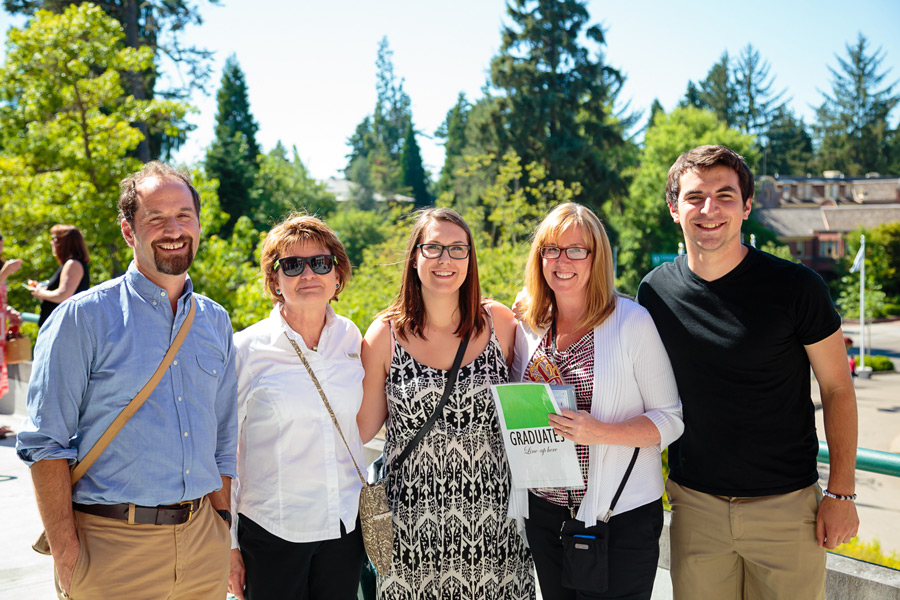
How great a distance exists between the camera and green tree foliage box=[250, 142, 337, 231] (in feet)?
134

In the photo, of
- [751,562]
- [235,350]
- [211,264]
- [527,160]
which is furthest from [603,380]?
[527,160]

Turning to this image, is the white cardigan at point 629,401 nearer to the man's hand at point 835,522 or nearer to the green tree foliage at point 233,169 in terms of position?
the man's hand at point 835,522

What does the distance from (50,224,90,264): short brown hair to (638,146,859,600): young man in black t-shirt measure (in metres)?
6.76

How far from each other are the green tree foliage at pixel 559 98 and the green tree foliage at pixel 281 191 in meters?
12.5

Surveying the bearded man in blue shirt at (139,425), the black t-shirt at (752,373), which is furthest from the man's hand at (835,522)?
the bearded man in blue shirt at (139,425)

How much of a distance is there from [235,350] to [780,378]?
2288 mm

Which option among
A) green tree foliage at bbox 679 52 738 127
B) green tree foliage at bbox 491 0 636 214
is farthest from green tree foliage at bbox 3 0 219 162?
green tree foliage at bbox 679 52 738 127

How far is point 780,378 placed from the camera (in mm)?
2803

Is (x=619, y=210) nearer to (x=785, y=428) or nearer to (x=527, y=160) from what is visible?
(x=527, y=160)

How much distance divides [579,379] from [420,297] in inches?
35.5

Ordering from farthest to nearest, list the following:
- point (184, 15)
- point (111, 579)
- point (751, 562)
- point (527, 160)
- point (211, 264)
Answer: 1. point (527, 160)
2. point (184, 15)
3. point (211, 264)
4. point (751, 562)
5. point (111, 579)

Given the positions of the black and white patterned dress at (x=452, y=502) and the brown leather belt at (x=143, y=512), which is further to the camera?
the black and white patterned dress at (x=452, y=502)

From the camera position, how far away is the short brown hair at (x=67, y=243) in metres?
7.36

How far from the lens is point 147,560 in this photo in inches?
97.7
